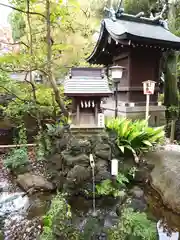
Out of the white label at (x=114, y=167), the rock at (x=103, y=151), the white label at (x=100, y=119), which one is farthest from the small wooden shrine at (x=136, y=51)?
the white label at (x=114, y=167)

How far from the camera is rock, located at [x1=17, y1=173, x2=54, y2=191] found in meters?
4.89

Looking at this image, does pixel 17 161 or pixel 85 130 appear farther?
A: pixel 17 161

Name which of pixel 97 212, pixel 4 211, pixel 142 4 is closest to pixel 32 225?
pixel 4 211

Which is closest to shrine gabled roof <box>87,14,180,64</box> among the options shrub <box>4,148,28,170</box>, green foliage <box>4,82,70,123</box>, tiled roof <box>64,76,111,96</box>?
tiled roof <box>64,76,111,96</box>

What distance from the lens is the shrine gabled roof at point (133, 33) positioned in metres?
7.17

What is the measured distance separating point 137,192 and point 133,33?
17.8 feet

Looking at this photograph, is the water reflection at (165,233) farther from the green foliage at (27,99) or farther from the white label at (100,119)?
the green foliage at (27,99)

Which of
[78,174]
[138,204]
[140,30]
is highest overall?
[140,30]

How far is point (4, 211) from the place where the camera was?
13.3ft

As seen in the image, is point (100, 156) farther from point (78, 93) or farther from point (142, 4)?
point (142, 4)

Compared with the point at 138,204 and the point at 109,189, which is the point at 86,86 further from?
the point at 138,204

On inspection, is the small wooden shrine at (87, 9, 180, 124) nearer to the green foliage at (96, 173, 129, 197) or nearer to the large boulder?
the large boulder

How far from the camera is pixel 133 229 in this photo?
2588 millimetres

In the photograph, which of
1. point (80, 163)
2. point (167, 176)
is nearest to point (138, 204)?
point (167, 176)
